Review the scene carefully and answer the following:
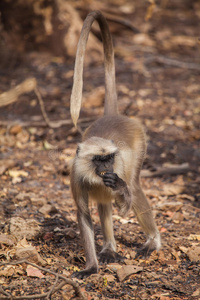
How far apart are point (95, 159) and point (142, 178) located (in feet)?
8.05

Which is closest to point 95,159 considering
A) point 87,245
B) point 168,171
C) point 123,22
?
point 87,245

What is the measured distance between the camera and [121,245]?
13.7 feet

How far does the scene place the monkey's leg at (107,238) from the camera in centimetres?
382

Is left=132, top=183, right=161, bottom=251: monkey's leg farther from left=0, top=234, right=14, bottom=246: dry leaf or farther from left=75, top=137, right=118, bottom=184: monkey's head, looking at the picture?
left=0, top=234, right=14, bottom=246: dry leaf

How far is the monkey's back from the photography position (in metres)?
3.91

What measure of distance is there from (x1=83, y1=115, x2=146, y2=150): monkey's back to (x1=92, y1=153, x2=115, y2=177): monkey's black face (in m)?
0.28

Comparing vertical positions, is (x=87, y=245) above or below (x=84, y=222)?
below

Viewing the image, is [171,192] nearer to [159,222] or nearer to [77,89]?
[159,222]

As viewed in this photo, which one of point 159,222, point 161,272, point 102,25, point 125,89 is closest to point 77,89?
point 102,25

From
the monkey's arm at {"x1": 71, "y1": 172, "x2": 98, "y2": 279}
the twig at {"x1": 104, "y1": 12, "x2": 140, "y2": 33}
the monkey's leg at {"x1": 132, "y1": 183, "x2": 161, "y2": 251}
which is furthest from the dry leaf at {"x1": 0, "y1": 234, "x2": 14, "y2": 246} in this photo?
the twig at {"x1": 104, "y1": 12, "x2": 140, "y2": 33}

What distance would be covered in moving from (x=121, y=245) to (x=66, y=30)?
20.7ft

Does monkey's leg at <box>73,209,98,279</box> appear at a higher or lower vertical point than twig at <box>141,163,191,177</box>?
higher

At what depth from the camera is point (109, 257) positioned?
12.5ft

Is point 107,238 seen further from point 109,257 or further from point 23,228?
point 23,228
